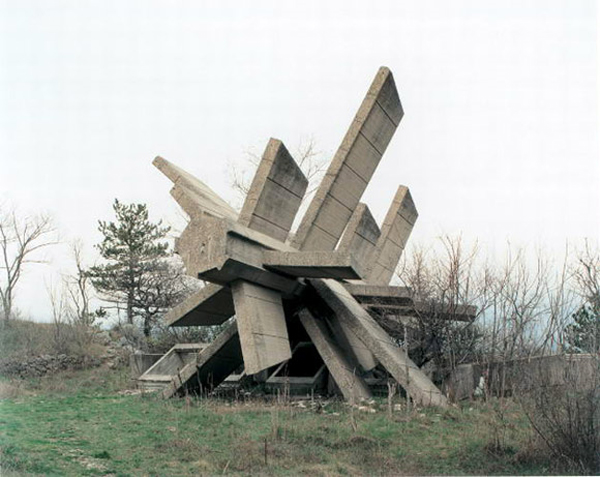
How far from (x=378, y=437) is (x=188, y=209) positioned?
4726 mm

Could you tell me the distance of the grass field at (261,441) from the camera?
24.4 feet

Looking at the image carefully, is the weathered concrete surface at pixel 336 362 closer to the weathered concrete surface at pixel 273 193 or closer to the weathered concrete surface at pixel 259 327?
the weathered concrete surface at pixel 259 327

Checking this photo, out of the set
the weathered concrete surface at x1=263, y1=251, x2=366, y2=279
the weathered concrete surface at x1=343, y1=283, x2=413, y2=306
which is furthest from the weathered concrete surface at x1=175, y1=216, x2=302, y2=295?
the weathered concrete surface at x1=343, y1=283, x2=413, y2=306

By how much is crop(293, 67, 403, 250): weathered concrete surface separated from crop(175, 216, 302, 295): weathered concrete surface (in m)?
1.37

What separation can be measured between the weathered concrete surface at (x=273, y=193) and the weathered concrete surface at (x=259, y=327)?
1030 mm

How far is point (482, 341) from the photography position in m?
13.8

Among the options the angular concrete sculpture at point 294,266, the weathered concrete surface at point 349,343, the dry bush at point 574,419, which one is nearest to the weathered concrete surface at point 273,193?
the angular concrete sculpture at point 294,266

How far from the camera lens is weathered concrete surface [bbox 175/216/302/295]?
34.1 feet

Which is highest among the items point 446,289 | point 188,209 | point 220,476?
point 188,209

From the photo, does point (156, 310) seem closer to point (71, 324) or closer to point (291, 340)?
point (71, 324)

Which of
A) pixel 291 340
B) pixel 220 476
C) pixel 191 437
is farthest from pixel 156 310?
pixel 220 476

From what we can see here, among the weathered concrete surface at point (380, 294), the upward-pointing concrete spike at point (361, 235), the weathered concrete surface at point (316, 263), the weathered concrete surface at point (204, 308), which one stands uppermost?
the upward-pointing concrete spike at point (361, 235)

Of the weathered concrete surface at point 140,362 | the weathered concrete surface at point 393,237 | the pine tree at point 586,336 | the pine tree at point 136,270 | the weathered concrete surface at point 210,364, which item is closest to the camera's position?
the pine tree at point 586,336

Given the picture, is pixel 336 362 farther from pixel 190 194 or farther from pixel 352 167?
pixel 190 194
